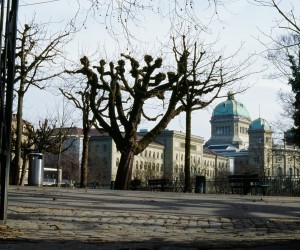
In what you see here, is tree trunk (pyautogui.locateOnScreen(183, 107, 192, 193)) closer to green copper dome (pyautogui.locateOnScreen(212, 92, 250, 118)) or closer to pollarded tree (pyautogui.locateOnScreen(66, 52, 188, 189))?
pollarded tree (pyautogui.locateOnScreen(66, 52, 188, 189))

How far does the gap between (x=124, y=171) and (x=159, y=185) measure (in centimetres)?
640

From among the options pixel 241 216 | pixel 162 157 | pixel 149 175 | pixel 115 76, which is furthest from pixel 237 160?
pixel 241 216

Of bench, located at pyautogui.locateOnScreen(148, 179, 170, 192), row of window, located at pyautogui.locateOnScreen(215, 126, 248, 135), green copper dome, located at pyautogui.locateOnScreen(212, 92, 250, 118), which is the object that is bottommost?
bench, located at pyautogui.locateOnScreen(148, 179, 170, 192)

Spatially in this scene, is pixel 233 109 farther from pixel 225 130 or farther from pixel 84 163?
pixel 84 163

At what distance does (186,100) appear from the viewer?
28188 mm

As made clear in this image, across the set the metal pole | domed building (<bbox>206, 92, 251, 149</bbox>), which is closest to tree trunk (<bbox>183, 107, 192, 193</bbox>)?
the metal pole

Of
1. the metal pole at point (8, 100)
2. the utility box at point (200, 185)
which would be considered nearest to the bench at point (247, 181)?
the utility box at point (200, 185)

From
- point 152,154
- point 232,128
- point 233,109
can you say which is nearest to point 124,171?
point 152,154

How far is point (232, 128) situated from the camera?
566 feet

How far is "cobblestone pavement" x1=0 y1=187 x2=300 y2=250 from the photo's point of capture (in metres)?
6.70

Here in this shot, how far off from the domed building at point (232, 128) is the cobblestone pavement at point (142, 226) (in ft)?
502

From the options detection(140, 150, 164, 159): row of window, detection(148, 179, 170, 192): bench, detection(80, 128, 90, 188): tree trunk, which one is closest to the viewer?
detection(148, 179, 170, 192): bench

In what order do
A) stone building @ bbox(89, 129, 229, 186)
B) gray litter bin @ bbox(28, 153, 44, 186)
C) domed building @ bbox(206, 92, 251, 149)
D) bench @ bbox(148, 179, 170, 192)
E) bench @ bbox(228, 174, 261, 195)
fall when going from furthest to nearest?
domed building @ bbox(206, 92, 251, 149)
stone building @ bbox(89, 129, 229, 186)
bench @ bbox(148, 179, 170, 192)
bench @ bbox(228, 174, 261, 195)
gray litter bin @ bbox(28, 153, 44, 186)

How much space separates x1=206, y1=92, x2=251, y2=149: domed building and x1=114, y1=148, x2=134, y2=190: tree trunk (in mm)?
136687
